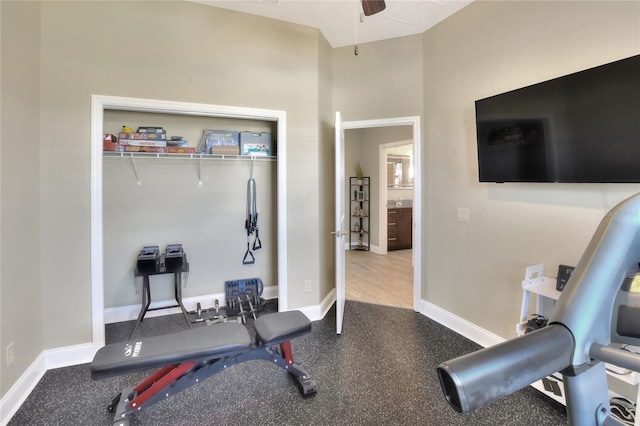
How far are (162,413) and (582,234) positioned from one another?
2.91 meters

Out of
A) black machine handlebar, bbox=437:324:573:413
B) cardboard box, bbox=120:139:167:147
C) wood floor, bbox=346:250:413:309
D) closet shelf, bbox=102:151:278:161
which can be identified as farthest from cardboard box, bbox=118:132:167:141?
black machine handlebar, bbox=437:324:573:413

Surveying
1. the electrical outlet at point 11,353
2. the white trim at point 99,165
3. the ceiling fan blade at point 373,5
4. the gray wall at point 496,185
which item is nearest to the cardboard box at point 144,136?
the white trim at point 99,165

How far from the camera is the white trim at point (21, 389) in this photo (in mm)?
1825

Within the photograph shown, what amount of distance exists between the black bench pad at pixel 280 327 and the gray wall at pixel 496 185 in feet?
5.52

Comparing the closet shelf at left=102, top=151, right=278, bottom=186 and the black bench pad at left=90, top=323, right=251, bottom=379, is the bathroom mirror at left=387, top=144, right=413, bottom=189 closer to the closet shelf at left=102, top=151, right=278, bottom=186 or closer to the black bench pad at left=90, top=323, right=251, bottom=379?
the closet shelf at left=102, top=151, right=278, bottom=186

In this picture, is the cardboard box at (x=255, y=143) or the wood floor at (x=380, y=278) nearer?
the cardboard box at (x=255, y=143)

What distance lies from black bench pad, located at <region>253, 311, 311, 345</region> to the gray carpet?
414 mm

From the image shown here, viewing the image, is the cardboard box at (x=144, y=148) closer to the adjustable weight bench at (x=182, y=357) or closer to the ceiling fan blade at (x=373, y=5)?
the adjustable weight bench at (x=182, y=357)

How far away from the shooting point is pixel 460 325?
2.94 meters

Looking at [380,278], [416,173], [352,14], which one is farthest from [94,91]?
[380,278]

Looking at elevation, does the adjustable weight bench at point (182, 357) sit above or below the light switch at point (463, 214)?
below

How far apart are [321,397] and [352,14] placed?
10.6 feet

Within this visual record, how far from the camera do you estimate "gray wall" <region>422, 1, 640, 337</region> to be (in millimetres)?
1943

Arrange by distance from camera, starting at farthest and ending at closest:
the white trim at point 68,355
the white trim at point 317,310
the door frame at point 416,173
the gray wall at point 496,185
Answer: the door frame at point 416,173, the white trim at point 317,310, the white trim at point 68,355, the gray wall at point 496,185
